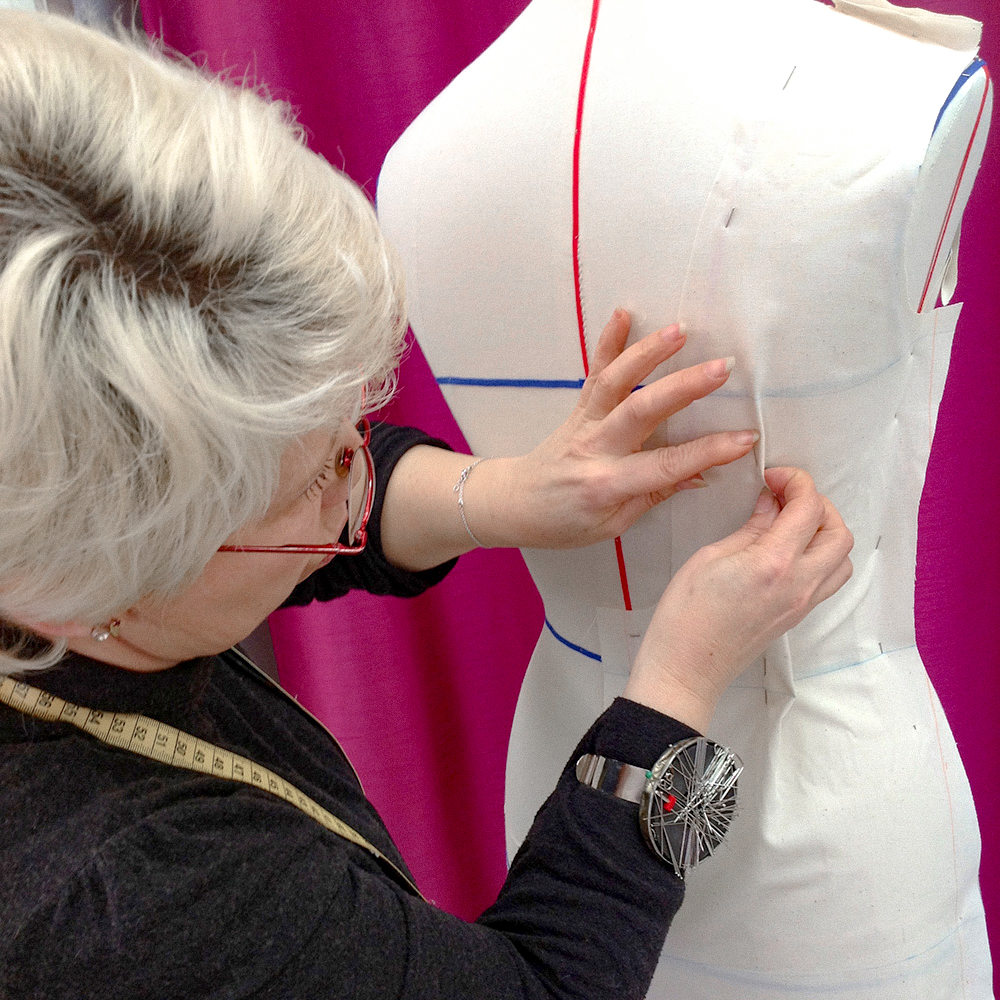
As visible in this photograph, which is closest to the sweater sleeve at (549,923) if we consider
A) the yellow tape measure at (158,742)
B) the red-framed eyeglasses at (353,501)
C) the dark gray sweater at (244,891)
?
the dark gray sweater at (244,891)

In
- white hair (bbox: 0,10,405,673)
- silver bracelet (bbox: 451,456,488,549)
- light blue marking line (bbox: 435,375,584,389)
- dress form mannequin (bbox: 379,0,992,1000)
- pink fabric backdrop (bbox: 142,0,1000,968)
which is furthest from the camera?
pink fabric backdrop (bbox: 142,0,1000,968)

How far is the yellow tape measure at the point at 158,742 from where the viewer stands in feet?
1.98

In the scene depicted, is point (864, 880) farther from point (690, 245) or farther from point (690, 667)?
point (690, 245)

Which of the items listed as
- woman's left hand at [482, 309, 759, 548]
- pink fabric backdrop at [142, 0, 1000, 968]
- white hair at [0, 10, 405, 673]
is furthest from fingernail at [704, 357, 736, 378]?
pink fabric backdrop at [142, 0, 1000, 968]

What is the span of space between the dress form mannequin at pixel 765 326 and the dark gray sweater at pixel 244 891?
143 mm

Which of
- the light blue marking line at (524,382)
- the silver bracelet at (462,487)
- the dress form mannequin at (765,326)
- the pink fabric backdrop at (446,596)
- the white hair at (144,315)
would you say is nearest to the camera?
the white hair at (144,315)

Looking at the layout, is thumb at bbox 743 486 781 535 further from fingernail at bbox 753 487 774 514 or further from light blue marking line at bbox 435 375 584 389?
light blue marking line at bbox 435 375 584 389

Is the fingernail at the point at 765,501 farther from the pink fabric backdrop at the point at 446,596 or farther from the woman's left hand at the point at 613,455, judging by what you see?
the pink fabric backdrop at the point at 446,596

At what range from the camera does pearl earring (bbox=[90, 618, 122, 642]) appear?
601 millimetres

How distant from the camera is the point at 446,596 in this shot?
1455 millimetres

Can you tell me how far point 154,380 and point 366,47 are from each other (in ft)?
2.87

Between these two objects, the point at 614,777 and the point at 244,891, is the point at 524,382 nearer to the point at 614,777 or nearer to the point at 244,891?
the point at 614,777

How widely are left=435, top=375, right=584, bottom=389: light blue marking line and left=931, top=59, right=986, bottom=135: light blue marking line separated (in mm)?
287

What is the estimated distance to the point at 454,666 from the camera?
4.93 feet
